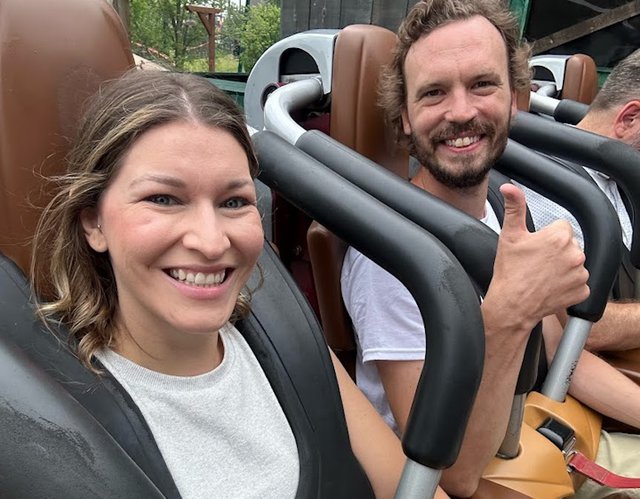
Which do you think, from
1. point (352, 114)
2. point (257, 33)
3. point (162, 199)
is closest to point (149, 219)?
point (162, 199)

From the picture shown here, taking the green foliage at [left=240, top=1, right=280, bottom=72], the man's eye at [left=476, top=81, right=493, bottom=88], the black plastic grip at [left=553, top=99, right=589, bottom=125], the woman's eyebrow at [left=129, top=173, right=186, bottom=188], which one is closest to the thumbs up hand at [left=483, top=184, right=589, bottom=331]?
the woman's eyebrow at [left=129, top=173, right=186, bottom=188]

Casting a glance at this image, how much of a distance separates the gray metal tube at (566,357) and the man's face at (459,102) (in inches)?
12.2

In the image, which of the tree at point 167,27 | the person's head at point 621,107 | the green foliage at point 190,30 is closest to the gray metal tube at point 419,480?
the person's head at point 621,107

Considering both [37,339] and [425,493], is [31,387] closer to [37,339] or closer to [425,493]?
[37,339]

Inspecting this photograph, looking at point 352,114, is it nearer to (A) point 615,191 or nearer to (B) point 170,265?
(B) point 170,265

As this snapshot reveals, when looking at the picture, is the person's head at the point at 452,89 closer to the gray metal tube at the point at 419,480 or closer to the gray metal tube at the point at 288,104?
the gray metal tube at the point at 288,104

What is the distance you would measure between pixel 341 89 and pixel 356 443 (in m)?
0.65

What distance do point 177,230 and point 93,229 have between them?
0.14m

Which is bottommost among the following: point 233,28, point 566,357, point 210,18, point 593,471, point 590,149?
point 233,28

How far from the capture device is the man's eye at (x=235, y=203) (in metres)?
0.74

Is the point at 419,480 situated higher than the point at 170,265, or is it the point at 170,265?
the point at 170,265

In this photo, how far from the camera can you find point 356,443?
0.90m

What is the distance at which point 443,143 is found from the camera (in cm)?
115

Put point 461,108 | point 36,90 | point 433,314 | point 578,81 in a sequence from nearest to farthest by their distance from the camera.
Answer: point 433,314 → point 36,90 → point 461,108 → point 578,81
